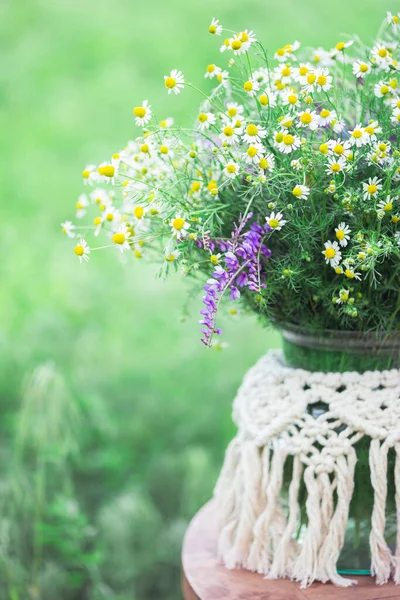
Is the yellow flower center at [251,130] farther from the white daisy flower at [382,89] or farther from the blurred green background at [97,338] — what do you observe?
the blurred green background at [97,338]

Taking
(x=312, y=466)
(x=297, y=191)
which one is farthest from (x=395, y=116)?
(x=312, y=466)

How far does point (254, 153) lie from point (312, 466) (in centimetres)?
37

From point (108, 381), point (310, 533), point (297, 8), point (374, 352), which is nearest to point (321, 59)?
point (374, 352)

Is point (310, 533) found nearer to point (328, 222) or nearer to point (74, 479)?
point (328, 222)

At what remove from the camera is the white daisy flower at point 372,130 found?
733mm

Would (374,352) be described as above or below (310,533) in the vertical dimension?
above

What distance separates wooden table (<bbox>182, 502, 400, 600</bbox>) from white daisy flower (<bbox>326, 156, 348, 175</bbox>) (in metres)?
0.48

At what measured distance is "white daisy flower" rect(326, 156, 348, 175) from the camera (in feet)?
2.38

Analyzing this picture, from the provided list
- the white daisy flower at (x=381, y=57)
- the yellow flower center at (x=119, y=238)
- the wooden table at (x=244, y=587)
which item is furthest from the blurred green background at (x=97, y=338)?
the white daisy flower at (x=381, y=57)

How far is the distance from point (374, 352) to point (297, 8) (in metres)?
1.56

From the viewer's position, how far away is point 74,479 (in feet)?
5.60

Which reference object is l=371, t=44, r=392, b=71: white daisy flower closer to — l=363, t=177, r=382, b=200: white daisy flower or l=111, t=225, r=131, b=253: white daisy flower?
l=363, t=177, r=382, b=200: white daisy flower

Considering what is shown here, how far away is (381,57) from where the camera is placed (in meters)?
0.77

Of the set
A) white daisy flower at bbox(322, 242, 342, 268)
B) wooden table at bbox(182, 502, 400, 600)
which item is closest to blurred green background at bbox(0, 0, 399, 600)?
wooden table at bbox(182, 502, 400, 600)
